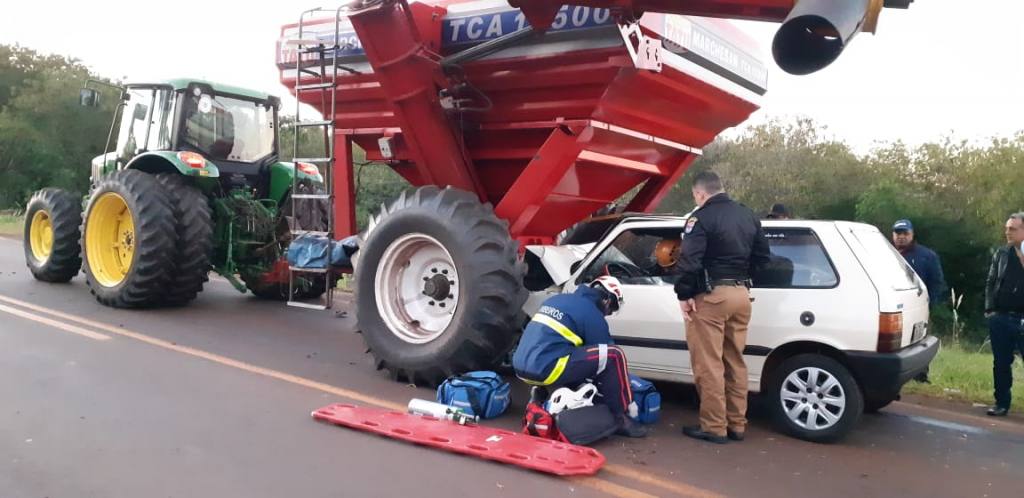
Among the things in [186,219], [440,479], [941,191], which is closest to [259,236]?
[186,219]

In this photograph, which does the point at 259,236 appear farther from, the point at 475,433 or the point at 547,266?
the point at 475,433

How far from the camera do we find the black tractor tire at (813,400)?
482 cm

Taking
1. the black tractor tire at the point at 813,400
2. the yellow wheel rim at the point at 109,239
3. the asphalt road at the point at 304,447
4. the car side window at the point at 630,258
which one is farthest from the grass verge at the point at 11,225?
the black tractor tire at the point at 813,400

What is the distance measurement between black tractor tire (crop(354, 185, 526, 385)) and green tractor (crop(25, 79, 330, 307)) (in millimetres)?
1923

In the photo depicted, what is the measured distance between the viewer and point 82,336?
→ 7.11 meters

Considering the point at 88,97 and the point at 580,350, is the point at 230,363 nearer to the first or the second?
the point at 580,350

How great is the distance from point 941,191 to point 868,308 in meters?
17.5

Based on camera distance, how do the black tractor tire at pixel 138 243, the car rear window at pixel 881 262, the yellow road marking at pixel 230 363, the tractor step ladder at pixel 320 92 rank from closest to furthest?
the car rear window at pixel 881 262, the yellow road marking at pixel 230 363, the tractor step ladder at pixel 320 92, the black tractor tire at pixel 138 243

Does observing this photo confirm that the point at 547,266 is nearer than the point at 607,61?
No

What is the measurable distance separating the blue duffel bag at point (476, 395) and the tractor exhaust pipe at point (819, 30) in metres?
3.27

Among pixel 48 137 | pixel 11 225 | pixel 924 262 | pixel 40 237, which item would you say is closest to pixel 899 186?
pixel 924 262

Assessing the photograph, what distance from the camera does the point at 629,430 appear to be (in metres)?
4.87

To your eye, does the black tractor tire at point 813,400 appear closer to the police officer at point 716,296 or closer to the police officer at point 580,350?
the police officer at point 716,296

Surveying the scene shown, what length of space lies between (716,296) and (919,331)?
153 centimetres
